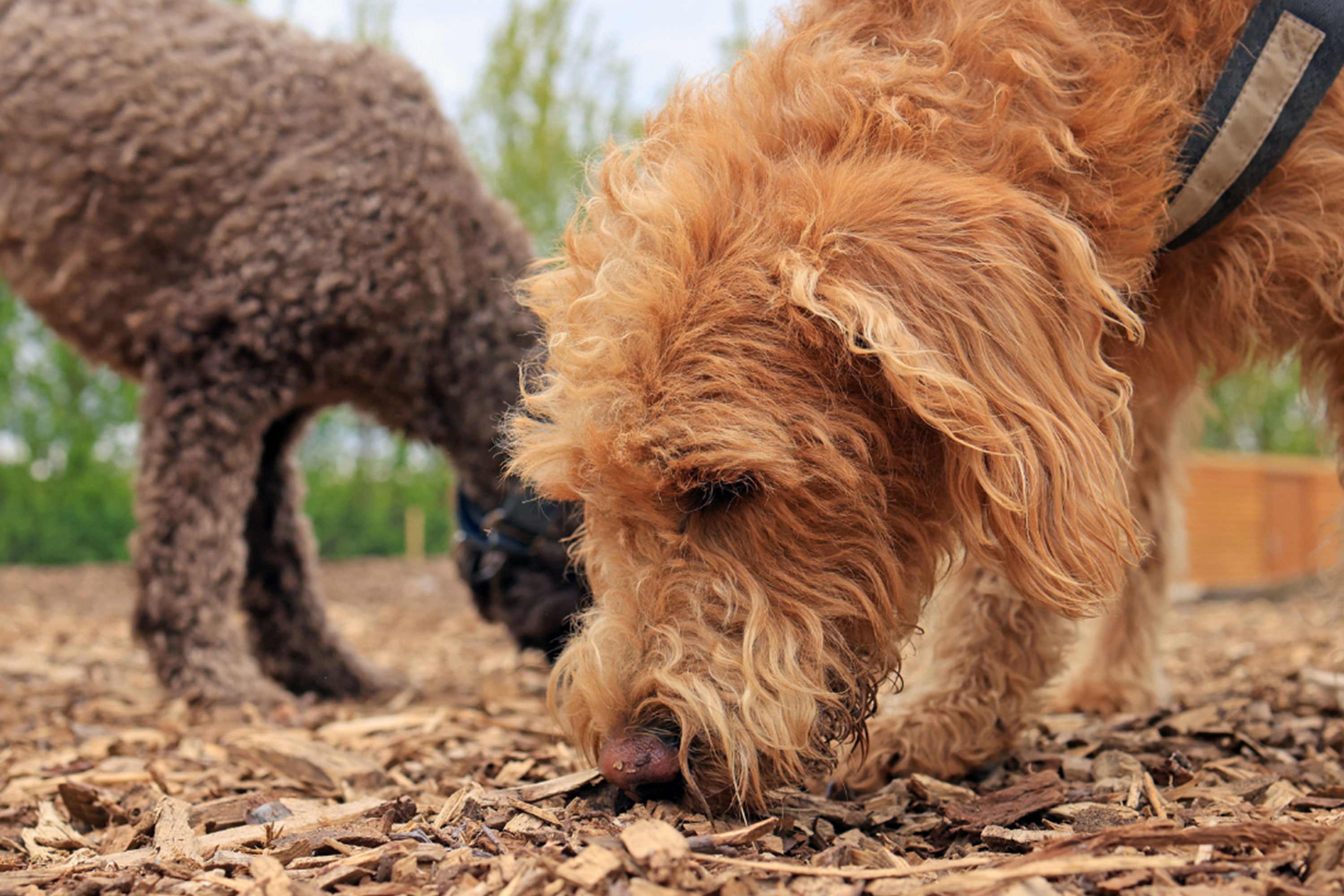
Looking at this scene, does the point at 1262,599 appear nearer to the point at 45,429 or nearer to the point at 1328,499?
the point at 1328,499

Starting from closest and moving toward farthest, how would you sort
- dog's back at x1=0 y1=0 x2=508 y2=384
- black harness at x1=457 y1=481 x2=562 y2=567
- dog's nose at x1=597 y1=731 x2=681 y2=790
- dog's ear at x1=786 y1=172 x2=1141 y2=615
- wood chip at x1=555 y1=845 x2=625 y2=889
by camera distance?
1. wood chip at x1=555 y1=845 x2=625 y2=889
2. dog's ear at x1=786 y1=172 x2=1141 y2=615
3. dog's nose at x1=597 y1=731 x2=681 y2=790
4. black harness at x1=457 y1=481 x2=562 y2=567
5. dog's back at x1=0 y1=0 x2=508 y2=384

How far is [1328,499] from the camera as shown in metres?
15.4

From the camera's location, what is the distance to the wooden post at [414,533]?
15.6 m

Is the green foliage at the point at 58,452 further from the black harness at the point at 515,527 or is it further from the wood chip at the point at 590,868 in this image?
the wood chip at the point at 590,868

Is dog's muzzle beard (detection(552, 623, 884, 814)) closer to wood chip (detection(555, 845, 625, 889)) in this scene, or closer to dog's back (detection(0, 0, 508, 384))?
wood chip (detection(555, 845, 625, 889))

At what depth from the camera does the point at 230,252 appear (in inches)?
162

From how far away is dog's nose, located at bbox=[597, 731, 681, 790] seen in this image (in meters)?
1.97

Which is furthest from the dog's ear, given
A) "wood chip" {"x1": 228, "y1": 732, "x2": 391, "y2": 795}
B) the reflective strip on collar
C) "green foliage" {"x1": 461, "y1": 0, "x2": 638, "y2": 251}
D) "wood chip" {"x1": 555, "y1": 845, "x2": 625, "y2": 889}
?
"green foliage" {"x1": 461, "y1": 0, "x2": 638, "y2": 251}

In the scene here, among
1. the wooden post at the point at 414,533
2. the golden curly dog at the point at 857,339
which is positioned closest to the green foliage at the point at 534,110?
the wooden post at the point at 414,533

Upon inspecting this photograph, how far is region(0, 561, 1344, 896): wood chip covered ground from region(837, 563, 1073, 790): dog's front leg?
92mm

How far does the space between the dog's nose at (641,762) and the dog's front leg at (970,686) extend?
31.6 inches

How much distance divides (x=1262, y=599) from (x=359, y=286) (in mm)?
8602

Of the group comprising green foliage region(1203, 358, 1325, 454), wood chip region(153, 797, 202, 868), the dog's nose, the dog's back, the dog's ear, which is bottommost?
wood chip region(153, 797, 202, 868)

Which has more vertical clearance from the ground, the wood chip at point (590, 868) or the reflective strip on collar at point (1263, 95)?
the reflective strip on collar at point (1263, 95)
